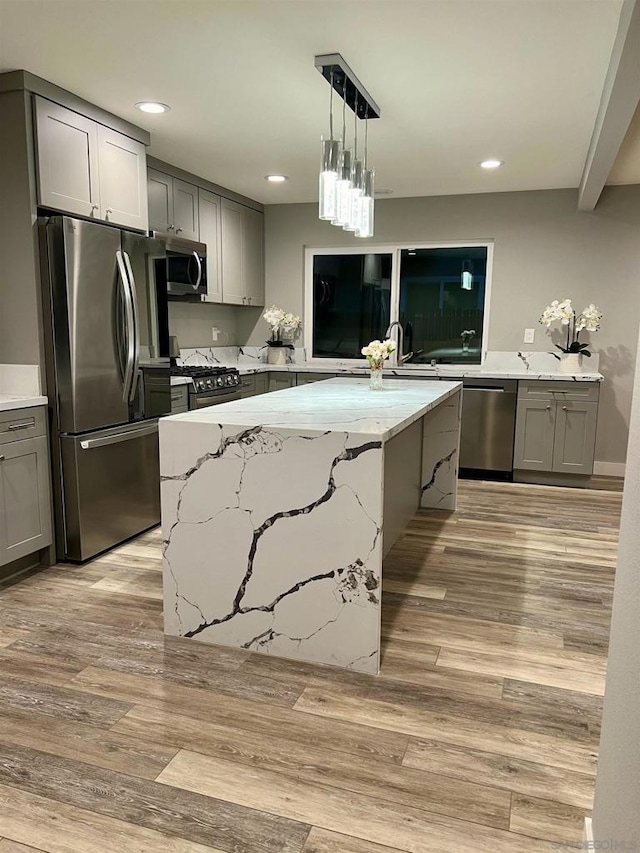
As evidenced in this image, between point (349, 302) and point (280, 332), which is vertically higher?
point (349, 302)

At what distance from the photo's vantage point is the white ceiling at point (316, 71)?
2.43m

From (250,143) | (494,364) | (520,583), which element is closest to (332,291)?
(494,364)

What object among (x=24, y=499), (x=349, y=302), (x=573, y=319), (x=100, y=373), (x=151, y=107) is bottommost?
(x=24, y=499)

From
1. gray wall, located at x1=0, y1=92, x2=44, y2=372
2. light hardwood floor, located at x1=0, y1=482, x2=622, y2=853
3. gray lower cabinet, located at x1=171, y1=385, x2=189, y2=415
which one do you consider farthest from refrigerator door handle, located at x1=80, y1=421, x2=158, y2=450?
light hardwood floor, located at x1=0, y1=482, x2=622, y2=853

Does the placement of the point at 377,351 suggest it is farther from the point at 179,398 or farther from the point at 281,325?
the point at 281,325

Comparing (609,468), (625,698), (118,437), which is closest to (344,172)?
(118,437)

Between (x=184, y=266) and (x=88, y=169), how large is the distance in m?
1.18

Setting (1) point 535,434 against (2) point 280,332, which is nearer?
(1) point 535,434

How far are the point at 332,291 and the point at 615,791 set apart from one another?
18.0ft

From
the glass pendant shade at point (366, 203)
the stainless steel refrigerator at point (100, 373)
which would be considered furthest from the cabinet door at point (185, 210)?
the glass pendant shade at point (366, 203)

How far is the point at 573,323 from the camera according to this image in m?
5.45

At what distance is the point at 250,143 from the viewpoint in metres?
4.11

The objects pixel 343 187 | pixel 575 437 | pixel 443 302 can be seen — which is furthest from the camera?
pixel 443 302

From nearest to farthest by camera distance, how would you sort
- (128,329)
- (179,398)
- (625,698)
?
(625,698)
(128,329)
(179,398)
